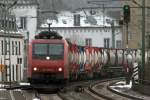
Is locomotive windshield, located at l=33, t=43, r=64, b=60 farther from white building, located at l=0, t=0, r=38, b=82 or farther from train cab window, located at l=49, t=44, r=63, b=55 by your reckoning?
white building, located at l=0, t=0, r=38, b=82

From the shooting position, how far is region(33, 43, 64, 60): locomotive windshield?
1404 inches

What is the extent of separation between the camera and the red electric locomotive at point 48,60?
35.3 metres

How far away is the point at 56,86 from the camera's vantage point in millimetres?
36031

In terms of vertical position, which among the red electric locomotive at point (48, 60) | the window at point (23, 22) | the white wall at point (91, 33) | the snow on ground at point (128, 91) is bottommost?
the snow on ground at point (128, 91)

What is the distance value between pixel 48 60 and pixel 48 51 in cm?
62

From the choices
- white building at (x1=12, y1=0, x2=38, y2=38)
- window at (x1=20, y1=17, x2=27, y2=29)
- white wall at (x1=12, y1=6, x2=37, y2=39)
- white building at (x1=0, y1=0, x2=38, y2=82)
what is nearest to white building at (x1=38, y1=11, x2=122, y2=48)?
white wall at (x1=12, y1=6, x2=37, y2=39)

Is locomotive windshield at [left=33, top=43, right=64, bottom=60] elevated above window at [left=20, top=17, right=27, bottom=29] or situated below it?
below

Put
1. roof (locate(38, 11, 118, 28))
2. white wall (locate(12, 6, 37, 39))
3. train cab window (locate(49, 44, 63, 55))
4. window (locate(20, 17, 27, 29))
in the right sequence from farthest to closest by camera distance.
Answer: roof (locate(38, 11, 118, 28)) < window (locate(20, 17, 27, 29)) < white wall (locate(12, 6, 37, 39)) < train cab window (locate(49, 44, 63, 55))

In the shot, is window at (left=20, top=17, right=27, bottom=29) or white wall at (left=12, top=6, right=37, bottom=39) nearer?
white wall at (left=12, top=6, right=37, bottom=39)

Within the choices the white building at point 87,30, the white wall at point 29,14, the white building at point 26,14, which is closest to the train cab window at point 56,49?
the white building at point 26,14

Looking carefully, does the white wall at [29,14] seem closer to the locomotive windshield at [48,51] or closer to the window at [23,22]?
the window at [23,22]

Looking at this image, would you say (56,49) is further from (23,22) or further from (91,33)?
(91,33)

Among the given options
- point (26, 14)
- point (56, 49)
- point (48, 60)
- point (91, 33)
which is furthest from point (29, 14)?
point (48, 60)

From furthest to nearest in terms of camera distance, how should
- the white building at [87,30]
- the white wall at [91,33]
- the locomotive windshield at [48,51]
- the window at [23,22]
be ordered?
1. the white wall at [91,33]
2. the white building at [87,30]
3. the window at [23,22]
4. the locomotive windshield at [48,51]
